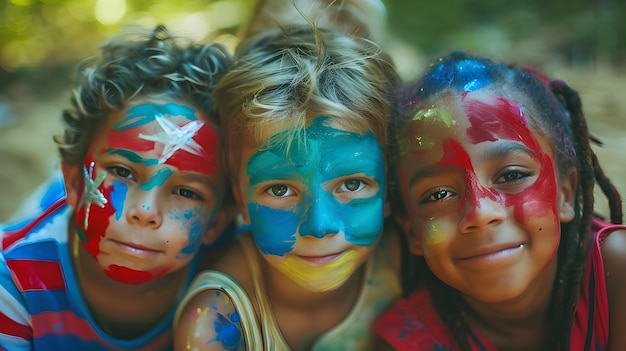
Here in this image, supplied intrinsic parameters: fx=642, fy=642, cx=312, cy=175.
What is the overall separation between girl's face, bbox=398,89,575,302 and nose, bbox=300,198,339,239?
0.24 metres

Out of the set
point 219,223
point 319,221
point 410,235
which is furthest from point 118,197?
point 410,235

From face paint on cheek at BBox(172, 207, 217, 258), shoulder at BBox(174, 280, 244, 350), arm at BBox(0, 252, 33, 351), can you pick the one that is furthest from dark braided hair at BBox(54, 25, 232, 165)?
shoulder at BBox(174, 280, 244, 350)

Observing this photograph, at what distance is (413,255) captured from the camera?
5.85ft

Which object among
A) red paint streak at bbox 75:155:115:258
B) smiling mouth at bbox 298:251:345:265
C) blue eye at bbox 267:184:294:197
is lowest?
smiling mouth at bbox 298:251:345:265

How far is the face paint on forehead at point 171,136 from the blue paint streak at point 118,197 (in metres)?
0.09

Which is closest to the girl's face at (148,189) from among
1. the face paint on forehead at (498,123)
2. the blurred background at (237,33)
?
the face paint on forehead at (498,123)

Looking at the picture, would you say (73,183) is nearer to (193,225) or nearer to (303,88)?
(193,225)

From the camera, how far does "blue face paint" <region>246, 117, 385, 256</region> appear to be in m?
1.52

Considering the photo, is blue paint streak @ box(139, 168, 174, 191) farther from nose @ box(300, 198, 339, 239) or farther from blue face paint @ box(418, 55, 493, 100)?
blue face paint @ box(418, 55, 493, 100)

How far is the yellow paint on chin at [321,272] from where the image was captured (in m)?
1.58

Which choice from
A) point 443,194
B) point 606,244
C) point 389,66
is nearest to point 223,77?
Result: point 389,66

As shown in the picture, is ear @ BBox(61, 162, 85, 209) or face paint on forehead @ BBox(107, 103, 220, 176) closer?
face paint on forehead @ BBox(107, 103, 220, 176)

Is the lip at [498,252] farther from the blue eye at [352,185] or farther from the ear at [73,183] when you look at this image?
the ear at [73,183]

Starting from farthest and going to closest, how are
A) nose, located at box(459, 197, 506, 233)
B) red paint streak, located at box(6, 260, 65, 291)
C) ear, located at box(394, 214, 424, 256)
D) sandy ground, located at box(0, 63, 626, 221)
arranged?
sandy ground, located at box(0, 63, 626, 221) < red paint streak, located at box(6, 260, 65, 291) < ear, located at box(394, 214, 424, 256) < nose, located at box(459, 197, 506, 233)
